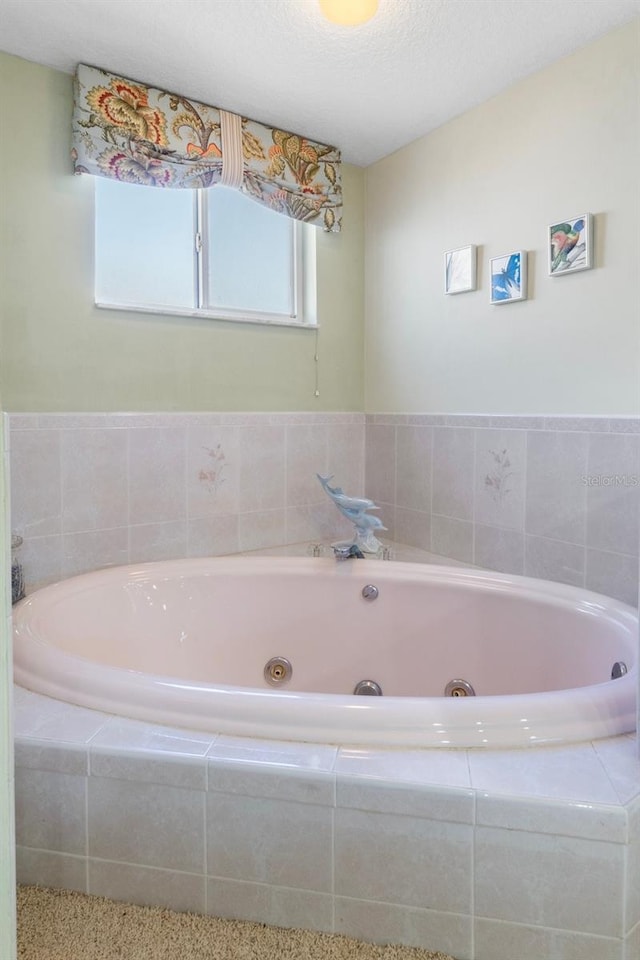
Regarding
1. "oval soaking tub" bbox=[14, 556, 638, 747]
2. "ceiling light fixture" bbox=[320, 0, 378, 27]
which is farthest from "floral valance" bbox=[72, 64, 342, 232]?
"oval soaking tub" bbox=[14, 556, 638, 747]

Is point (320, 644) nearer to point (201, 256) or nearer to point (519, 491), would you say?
point (519, 491)

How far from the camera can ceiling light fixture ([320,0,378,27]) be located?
1654 millimetres

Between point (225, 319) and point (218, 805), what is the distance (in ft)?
6.23

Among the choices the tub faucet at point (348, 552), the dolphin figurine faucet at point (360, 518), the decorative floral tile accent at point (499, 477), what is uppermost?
the decorative floral tile accent at point (499, 477)

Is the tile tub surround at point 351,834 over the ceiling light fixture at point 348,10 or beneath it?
beneath

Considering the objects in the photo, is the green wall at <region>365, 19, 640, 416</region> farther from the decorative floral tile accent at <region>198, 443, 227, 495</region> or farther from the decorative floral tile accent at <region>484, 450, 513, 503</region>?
the decorative floral tile accent at <region>198, 443, 227, 495</region>

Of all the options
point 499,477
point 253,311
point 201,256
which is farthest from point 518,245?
point 201,256

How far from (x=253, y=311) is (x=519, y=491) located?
4.40 feet

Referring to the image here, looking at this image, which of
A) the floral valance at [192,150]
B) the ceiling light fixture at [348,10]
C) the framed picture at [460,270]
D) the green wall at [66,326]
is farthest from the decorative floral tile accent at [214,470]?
the ceiling light fixture at [348,10]

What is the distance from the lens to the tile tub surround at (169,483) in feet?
6.87

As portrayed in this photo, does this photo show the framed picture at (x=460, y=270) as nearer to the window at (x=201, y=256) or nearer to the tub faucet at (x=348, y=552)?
the window at (x=201, y=256)

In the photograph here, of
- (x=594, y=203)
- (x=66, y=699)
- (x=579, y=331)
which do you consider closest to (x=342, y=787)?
(x=66, y=699)

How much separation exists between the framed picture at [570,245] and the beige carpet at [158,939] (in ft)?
6.14

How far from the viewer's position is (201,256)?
2490 mm
